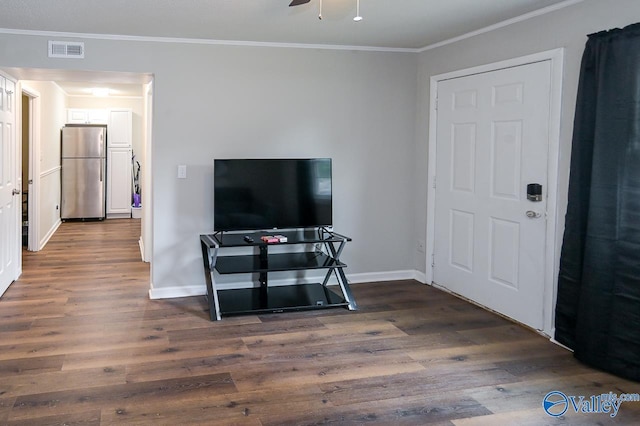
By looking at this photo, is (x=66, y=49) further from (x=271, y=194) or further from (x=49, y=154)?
(x=49, y=154)

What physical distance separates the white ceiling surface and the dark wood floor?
2.16m

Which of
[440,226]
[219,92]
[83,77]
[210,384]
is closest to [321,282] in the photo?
[440,226]

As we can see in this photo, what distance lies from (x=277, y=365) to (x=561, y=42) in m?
2.77

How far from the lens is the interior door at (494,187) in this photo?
4227mm

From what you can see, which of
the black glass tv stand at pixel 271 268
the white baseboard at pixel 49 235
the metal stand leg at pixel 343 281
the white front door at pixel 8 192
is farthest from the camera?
the white baseboard at pixel 49 235

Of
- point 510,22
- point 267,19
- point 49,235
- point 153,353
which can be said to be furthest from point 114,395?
point 49,235

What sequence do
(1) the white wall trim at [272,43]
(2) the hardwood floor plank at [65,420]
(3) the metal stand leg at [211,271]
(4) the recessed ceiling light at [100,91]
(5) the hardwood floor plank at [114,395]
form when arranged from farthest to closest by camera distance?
1. (4) the recessed ceiling light at [100,91]
2. (3) the metal stand leg at [211,271]
3. (1) the white wall trim at [272,43]
4. (5) the hardwood floor plank at [114,395]
5. (2) the hardwood floor plank at [65,420]

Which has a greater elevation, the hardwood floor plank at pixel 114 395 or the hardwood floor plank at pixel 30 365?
the hardwood floor plank at pixel 30 365

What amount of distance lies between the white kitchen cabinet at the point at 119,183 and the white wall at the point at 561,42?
23.8 feet

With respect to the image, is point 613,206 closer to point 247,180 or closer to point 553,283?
point 553,283

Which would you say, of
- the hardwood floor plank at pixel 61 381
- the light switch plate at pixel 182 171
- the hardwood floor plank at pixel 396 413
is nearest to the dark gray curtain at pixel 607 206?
the hardwood floor plank at pixel 396 413

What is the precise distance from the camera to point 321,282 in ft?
18.7

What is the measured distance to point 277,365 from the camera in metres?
3.67
